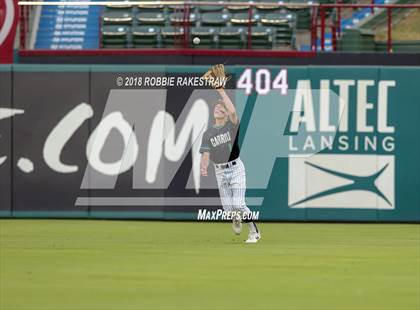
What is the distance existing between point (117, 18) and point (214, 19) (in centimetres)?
232

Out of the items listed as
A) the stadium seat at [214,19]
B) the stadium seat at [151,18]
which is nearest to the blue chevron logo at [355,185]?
the stadium seat at [214,19]

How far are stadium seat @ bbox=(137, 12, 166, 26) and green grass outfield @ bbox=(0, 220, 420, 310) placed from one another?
8666 mm

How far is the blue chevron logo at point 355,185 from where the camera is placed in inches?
754

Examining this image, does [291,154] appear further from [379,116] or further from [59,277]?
[59,277]

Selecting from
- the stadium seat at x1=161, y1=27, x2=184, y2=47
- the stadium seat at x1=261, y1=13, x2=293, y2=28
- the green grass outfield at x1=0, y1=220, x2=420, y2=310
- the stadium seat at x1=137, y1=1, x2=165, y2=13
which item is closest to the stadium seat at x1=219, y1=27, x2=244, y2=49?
the stadium seat at x1=261, y1=13, x2=293, y2=28

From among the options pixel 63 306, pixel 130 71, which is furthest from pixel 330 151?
pixel 63 306

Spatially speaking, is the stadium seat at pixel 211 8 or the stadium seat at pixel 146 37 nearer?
the stadium seat at pixel 146 37

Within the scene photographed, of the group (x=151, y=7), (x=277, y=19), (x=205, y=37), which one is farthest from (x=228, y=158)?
(x=151, y=7)

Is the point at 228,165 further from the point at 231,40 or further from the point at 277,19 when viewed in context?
the point at 277,19

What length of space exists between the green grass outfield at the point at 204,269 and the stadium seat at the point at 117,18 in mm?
8957

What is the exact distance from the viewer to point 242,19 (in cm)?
2528

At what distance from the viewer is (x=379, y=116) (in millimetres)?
19078

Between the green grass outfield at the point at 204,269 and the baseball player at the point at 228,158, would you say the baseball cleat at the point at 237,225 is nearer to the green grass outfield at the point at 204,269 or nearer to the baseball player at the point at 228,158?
the baseball player at the point at 228,158

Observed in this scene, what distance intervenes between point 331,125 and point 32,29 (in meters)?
9.47
